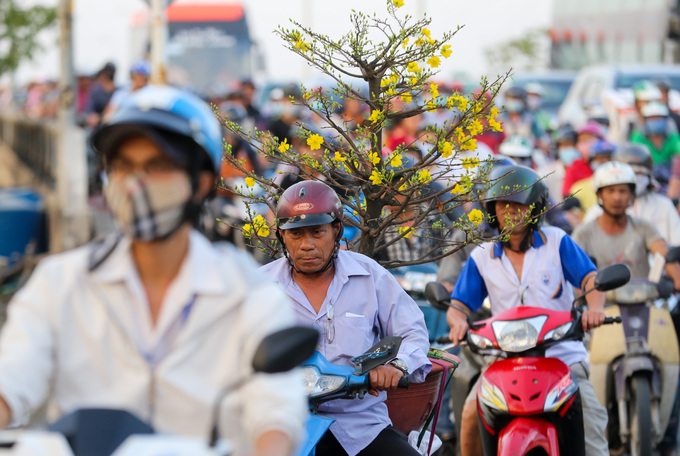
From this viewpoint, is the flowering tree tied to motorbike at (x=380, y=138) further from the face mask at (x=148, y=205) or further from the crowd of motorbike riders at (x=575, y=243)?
the face mask at (x=148, y=205)

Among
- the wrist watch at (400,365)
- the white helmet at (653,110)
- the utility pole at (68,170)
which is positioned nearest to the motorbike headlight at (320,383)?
the wrist watch at (400,365)

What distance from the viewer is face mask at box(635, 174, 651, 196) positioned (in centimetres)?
844

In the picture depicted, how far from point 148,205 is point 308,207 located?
2121 mm

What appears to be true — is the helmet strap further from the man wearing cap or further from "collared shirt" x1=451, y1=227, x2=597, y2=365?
the man wearing cap

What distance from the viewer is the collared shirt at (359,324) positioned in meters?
4.45

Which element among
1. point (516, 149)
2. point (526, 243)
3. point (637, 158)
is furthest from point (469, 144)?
point (516, 149)

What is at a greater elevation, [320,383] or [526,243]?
[526,243]

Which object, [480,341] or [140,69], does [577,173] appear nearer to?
[140,69]

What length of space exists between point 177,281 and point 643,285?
16.0ft

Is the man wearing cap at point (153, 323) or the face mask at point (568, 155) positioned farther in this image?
the face mask at point (568, 155)

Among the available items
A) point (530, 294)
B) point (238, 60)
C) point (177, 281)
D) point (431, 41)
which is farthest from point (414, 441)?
point (238, 60)

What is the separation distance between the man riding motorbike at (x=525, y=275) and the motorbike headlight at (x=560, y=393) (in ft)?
1.71

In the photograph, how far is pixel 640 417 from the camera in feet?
21.2

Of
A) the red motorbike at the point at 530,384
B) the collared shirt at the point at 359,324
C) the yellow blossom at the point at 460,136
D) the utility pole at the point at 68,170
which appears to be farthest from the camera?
the utility pole at the point at 68,170
